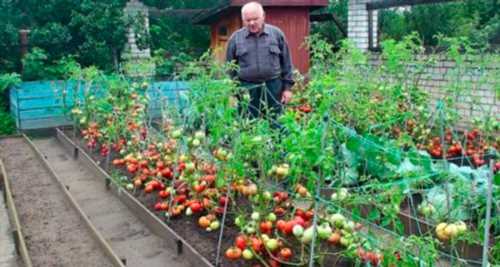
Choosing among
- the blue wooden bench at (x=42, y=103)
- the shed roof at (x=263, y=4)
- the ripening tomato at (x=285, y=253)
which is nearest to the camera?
the ripening tomato at (x=285, y=253)

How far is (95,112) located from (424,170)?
432 cm

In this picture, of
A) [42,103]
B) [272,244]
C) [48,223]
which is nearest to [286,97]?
[272,244]

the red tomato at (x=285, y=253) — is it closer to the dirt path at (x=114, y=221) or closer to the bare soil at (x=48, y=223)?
the dirt path at (x=114, y=221)

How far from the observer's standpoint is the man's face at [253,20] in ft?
14.5

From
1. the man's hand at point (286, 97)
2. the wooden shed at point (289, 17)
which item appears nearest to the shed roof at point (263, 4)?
the wooden shed at point (289, 17)

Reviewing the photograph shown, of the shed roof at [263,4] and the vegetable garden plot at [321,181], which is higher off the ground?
the shed roof at [263,4]

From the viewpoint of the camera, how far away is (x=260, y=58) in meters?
4.57

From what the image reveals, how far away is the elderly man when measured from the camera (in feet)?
14.9

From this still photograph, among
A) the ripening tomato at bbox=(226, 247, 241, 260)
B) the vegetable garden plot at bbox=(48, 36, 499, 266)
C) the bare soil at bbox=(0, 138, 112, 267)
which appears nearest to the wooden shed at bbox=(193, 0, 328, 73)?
the vegetable garden plot at bbox=(48, 36, 499, 266)

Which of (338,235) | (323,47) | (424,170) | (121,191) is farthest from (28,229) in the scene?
(323,47)

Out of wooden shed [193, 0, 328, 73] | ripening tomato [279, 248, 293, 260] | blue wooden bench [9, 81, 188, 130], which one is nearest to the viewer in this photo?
ripening tomato [279, 248, 293, 260]

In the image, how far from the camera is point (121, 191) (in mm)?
4449

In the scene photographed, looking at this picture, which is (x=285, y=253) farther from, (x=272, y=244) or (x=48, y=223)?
(x=48, y=223)

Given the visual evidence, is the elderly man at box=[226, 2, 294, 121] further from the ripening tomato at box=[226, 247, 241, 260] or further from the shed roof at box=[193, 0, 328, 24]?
the shed roof at box=[193, 0, 328, 24]
